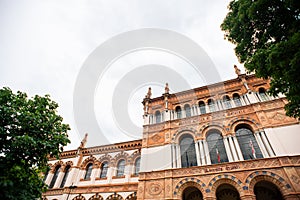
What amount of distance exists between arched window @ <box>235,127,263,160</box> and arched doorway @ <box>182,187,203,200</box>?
4.64 meters

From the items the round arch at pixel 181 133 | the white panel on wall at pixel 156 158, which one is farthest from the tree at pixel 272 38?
the white panel on wall at pixel 156 158

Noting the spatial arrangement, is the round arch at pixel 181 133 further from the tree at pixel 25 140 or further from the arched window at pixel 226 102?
the tree at pixel 25 140

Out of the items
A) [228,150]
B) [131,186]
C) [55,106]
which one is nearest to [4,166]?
[55,106]

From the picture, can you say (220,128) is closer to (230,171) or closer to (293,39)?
(230,171)

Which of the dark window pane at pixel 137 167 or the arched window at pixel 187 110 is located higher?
the arched window at pixel 187 110

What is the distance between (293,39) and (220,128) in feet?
30.1

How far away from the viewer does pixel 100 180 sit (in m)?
17.0

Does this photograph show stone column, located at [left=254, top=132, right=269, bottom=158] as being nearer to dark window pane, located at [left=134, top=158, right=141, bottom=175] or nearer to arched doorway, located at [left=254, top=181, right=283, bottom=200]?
arched doorway, located at [left=254, top=181, right=283, bottom=200]

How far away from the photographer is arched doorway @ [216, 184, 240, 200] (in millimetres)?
11812

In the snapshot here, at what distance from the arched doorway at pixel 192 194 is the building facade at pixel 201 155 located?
69 millimetres

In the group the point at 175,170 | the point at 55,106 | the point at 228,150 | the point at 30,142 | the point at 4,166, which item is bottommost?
the point at 4,166

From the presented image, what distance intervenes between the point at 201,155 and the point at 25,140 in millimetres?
12026

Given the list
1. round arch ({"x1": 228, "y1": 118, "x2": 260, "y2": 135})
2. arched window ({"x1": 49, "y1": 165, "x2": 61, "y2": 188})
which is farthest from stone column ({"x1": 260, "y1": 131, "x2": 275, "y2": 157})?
arched window ({"x1": 49, "y1": 165, "x2": 61, "y2": 188})

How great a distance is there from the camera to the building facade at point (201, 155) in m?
11.0
